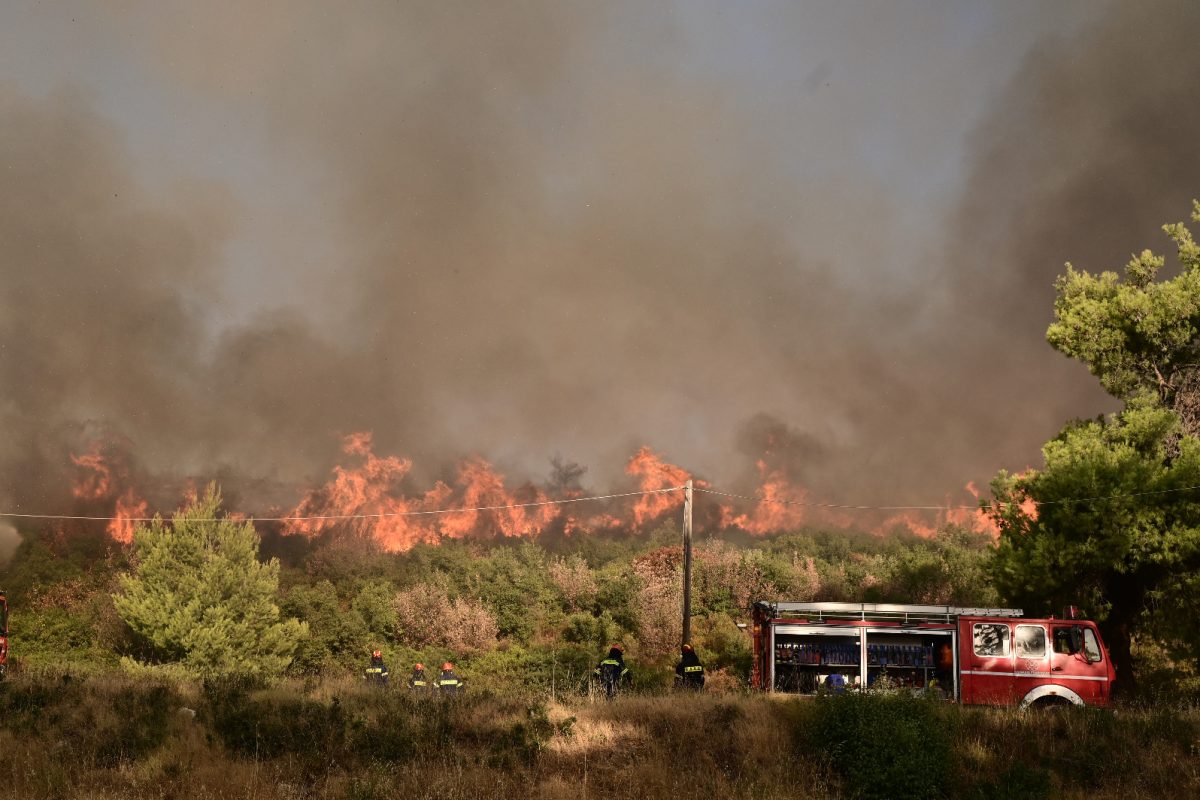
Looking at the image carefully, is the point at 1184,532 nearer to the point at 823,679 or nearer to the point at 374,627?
the point at 823,679

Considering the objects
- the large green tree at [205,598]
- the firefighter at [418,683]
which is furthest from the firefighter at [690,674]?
the large green tree at [205,598]

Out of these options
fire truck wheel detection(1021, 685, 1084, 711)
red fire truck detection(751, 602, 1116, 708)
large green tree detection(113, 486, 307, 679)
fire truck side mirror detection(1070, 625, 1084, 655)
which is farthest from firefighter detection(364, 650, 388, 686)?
large green tree detection(113, 486, 307, 679)

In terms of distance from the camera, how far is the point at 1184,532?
70.9 ft

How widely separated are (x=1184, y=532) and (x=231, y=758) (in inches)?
837

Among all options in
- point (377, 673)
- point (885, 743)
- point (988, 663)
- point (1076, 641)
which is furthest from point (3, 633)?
point (1076, 641)

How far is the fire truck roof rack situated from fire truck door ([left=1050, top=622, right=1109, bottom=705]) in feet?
3.07

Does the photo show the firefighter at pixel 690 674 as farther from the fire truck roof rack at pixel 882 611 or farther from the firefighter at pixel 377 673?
the firefighter at pixel 377 673

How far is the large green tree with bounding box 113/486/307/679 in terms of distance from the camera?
4247 cm

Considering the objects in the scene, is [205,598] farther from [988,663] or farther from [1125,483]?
[1125,483]

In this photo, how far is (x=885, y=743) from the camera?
520 inches

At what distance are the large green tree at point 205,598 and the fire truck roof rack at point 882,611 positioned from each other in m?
30.0

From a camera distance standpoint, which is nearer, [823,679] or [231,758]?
[231,758]

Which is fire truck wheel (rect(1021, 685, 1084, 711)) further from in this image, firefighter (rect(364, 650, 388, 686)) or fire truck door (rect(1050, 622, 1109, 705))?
firefighter (rect(364, 650, 388, 686))

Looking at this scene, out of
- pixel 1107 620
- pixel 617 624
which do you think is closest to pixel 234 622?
pixel 617 624
